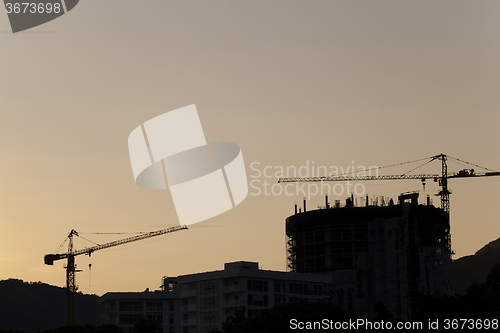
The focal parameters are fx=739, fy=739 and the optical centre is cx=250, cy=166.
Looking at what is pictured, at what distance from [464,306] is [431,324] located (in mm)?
4742

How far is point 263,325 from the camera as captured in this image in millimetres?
91000

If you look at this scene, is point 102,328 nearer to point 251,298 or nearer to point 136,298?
point 251,298

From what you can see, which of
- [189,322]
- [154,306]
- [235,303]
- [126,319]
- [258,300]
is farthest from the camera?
[154,306]

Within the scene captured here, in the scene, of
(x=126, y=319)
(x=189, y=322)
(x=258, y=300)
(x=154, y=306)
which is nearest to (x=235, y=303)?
(x=258, y=300)

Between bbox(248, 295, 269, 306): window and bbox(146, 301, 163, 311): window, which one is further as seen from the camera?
bbox(146, 301, 163, 311): window

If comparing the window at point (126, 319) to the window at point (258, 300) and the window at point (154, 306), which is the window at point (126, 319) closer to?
the window at point (154, 306)

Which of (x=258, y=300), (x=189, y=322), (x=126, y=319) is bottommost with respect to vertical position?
(x=189, y=322)

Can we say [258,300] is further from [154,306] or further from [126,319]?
[126,319]

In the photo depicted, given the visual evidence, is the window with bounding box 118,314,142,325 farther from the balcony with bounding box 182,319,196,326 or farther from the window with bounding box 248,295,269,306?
the window with bounding box 248,295,269,306

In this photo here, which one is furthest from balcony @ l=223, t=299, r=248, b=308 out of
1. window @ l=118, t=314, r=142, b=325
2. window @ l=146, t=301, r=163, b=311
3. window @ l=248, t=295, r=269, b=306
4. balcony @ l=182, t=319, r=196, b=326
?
window @ l=118, t=314, r=142, b=325

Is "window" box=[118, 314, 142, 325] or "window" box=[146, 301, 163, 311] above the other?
"window" box=[146, 301, 163, 311]

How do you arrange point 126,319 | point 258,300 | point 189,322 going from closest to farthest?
point 258,300 < point 189,322 < point 126,319

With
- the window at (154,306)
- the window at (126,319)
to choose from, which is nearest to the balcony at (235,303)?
the window at (154,306)

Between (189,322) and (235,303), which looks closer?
(235,303)
